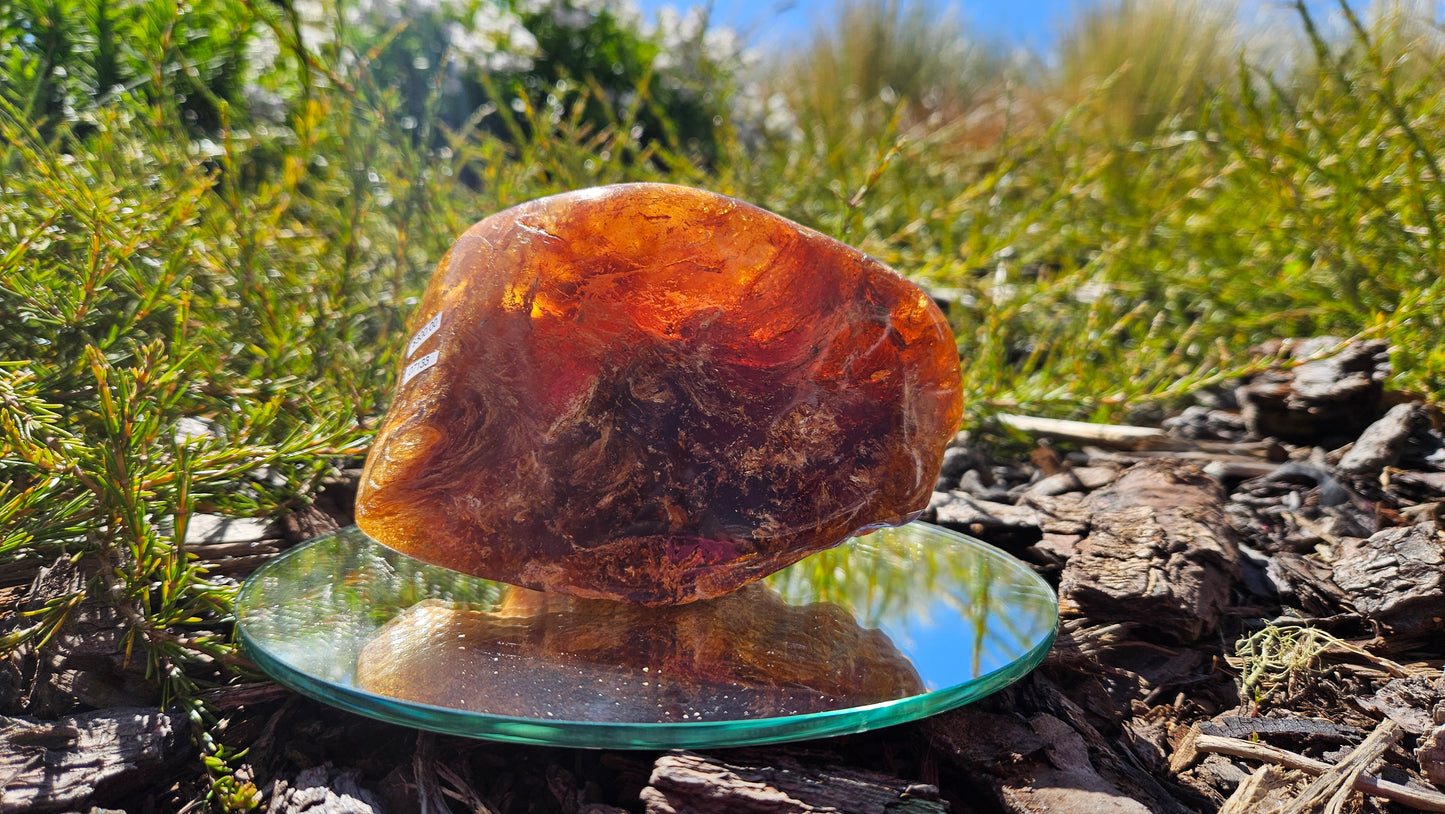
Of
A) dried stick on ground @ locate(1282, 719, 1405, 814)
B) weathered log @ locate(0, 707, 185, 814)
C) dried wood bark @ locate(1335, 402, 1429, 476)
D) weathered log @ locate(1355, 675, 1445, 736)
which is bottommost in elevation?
dried stick on ground @ locate(1282, 719, 1405, 814)

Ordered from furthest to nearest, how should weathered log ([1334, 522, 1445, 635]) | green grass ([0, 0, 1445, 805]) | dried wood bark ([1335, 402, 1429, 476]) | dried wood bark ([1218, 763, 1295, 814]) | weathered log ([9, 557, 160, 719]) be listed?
1. dried wood bark ([1335, 402, 1429, 476])
2. weathered log ([1334, 522, 1445, 635])
3. green grass ([0, 0, 1445, 805])
4. weathered log ([9, 557, 160, 719])
5. dried wood bark ([1218, 763, 1295, 814])

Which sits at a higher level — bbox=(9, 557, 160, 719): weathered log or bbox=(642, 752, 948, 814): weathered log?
bbox=(9, 557, 160, 719): weathered log

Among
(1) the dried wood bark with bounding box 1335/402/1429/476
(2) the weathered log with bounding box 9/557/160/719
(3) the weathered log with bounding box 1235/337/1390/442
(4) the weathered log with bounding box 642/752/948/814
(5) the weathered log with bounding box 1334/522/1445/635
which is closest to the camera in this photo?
(4) the weathered log with bounding box 642/752/948/814

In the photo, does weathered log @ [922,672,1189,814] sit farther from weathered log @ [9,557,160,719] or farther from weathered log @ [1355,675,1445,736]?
weathered log @ [9,557,160,719]

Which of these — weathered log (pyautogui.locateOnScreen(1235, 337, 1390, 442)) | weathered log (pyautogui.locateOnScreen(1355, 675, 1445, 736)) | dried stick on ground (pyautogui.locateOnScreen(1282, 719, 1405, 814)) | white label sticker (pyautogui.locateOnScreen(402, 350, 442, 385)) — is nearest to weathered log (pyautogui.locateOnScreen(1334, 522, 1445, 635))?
weathered log (pyautogui.locateOnScreen(1355, 675, 1445, 736))

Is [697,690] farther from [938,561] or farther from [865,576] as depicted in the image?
[938,561]

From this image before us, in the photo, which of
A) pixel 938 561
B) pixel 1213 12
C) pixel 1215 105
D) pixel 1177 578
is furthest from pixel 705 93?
pixel 1213 12

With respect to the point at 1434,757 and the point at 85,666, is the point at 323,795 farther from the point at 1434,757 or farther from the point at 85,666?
the point at 1434,757

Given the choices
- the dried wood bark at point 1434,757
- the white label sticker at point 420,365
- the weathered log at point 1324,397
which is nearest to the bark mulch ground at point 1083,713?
the dried wood bark at point 1434,757
